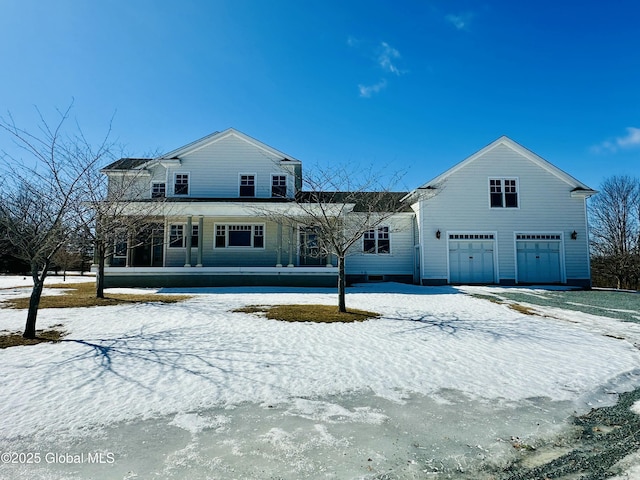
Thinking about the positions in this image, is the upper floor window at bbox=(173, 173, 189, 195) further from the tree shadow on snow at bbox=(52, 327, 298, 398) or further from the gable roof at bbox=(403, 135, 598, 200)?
the tree shadow on snow at bbox=(52, 327, 298, 398)

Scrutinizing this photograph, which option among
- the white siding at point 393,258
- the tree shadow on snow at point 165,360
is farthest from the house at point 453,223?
the tree shadow on snow at point 165,360

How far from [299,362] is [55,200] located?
6.73 meters

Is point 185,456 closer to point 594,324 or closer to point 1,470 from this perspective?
point 1,470

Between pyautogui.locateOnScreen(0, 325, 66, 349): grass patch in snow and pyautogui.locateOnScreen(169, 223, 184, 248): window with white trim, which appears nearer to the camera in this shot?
pyautogui.locateOnScreen(0, 325, 66, 349): grass patch in snow

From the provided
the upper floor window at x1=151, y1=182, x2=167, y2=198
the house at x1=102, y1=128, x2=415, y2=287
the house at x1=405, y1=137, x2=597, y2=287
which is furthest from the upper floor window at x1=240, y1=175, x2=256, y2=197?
the house at x1=405, y1=137, x2=597, y2=287

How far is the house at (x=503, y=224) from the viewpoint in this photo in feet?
61.2

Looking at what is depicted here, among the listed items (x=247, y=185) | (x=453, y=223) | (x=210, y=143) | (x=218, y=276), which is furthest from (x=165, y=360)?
(x=453, y=223)

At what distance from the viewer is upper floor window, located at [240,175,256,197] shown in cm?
1958

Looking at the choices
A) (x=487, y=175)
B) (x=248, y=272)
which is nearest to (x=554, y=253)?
(x=487, y=175)

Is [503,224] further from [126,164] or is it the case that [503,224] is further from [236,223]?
[126,164]

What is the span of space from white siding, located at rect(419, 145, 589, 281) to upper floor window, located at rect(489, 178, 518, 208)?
0.23 metres

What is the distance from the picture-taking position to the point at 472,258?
1886 centimetres

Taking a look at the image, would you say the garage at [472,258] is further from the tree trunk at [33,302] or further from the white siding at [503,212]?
the tree trunk at [33,302]

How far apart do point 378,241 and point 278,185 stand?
6.51m
